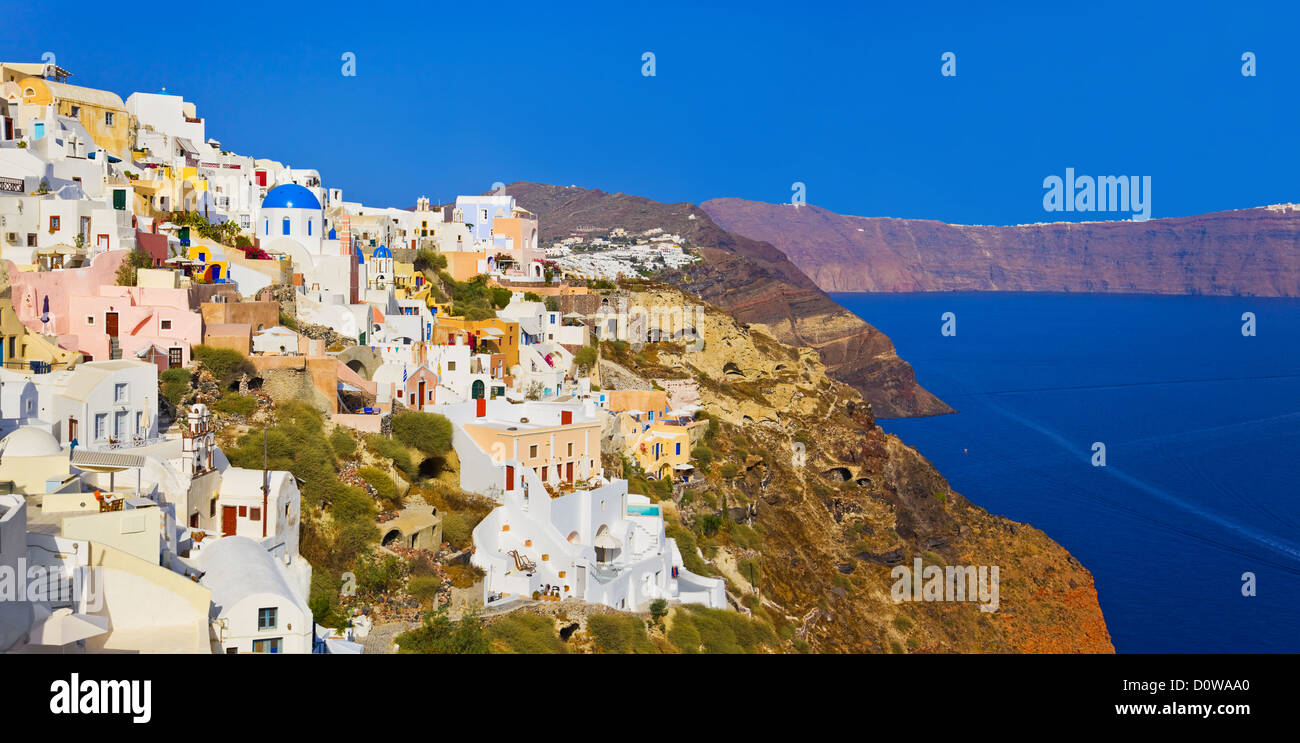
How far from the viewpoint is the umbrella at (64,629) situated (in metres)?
12.0

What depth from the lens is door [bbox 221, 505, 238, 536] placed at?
18.6 meters

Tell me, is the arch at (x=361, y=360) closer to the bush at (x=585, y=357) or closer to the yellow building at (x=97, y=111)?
the bush at (x=585, y=357)

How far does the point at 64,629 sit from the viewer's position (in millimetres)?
12312

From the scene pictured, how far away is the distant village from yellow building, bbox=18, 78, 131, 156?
0.09 meters

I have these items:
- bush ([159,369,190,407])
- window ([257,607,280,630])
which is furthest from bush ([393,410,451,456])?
window ([257,607,280,630])

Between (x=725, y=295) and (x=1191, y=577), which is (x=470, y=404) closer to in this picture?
(x=1191, y=577)

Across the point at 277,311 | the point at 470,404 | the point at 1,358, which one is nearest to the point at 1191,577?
the point at 470,404

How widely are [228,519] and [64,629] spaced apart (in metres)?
6.31

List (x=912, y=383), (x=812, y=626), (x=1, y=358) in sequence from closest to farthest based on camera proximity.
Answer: (x=1, y=358)
(x=812, y=626)
(x=912, y=383)

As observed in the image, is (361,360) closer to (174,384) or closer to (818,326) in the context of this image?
(174,384)

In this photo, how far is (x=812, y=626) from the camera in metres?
34.2

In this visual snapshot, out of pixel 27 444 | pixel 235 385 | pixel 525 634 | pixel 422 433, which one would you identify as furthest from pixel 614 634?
pixel 27 444

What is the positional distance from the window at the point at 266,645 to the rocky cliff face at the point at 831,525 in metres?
15.7
